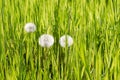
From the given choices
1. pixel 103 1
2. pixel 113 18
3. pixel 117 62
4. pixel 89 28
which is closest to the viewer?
pixel 117 62

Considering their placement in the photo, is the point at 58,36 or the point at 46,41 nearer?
the point at 46,41

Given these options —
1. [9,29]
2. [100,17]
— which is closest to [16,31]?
[9,29]

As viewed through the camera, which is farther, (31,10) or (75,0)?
(75,0)

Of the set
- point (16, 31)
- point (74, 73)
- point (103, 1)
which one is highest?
point (103, 1)

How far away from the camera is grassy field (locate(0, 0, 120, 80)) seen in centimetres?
105

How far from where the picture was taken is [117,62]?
3.22 feet

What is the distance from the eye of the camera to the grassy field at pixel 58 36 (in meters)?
1.05

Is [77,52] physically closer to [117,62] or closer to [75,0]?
[117,62]

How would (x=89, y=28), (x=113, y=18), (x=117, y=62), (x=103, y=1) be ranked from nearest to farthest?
(x=117, y=62) → (x=89, y=28) → (x=113, y=18) → (x=103, y=1)

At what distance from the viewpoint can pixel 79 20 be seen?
1.41 metres

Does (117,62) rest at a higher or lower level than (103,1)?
lower

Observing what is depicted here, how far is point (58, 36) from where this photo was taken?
1325 mm

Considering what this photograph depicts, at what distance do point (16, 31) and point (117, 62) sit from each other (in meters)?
0.54

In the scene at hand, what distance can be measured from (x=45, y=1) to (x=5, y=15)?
0.27m
